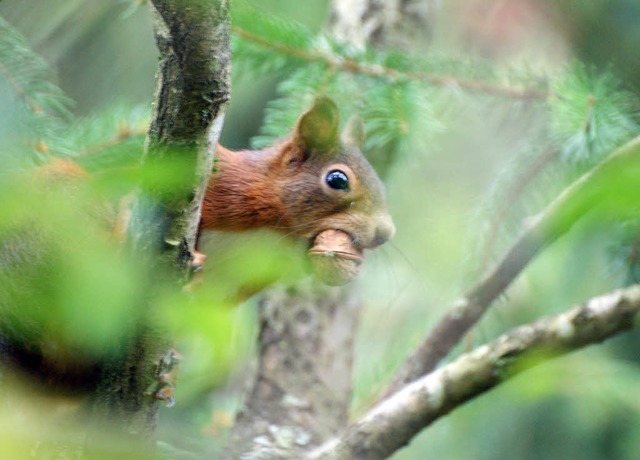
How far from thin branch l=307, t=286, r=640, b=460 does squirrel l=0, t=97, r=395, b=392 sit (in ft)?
1.15

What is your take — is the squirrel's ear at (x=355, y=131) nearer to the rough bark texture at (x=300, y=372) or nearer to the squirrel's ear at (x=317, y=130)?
the squirrel's ear at (x=317, y=130)

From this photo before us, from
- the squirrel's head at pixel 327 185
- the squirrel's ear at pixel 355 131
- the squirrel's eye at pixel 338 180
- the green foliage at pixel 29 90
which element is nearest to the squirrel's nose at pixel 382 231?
the squirrel's head at pixel 327 185

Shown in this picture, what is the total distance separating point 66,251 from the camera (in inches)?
21.0

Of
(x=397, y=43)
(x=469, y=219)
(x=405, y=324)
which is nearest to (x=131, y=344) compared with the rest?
(x=469, y=219)

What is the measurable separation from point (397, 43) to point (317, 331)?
3.03 feet

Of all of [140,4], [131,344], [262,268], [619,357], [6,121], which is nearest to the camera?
[262,268]

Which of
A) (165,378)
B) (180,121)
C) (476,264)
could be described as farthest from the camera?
(476,264)

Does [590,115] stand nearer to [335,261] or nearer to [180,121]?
[335,261]

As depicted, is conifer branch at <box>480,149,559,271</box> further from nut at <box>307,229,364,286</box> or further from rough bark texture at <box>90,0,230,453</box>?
rough bark texture at <box>90,0,230,453</box>

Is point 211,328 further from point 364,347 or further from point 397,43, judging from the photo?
point 364,347

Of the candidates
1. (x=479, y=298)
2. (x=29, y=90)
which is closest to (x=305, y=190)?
(x=479, y=298)

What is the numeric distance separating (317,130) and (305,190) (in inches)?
5.4

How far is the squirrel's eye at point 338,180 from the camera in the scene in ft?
5.81

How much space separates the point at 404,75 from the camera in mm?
1867
